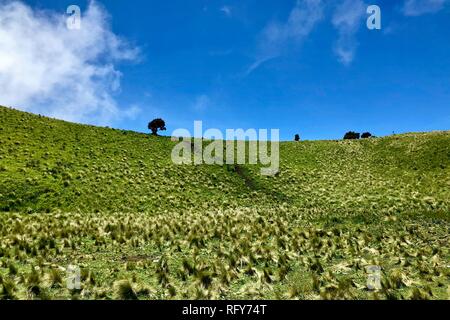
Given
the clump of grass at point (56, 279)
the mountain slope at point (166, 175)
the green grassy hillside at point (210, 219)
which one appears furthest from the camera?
the mountain slope at point (166, 175)

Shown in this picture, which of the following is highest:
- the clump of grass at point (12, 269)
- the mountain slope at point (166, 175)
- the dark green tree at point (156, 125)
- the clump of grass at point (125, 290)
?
the dark green tree at point (156, 125)

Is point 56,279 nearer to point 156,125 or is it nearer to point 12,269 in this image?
point 12,269

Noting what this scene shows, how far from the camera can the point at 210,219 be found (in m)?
31.0

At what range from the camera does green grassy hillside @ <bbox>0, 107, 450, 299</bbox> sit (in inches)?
565

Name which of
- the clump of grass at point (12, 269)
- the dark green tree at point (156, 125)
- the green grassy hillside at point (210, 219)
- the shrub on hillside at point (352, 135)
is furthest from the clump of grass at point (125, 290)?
the shrub on hillside at point (352, 135)

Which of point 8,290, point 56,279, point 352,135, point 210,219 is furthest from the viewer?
point 352,135

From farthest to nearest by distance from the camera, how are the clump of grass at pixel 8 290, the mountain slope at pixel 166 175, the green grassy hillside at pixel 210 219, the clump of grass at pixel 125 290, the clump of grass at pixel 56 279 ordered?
the mountain slope at pixel 166 175
the green grassy hillside at pixel 210 219
the clump of grass at pixel 56 279
the clump of grass at pixel 125 290
the clump of grass at pixel 8 290

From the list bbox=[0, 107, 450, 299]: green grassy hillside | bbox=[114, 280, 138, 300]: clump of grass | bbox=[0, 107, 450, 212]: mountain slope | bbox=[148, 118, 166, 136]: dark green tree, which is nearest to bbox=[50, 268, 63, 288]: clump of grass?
bbox=[0, 107, 450, 299]: green grassy hillside

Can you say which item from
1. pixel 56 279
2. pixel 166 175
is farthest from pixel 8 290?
pixel 166 175

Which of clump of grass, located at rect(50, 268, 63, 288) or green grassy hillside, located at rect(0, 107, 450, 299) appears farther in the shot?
green grassy hillside, located at rect(0, 107, 450, 299)

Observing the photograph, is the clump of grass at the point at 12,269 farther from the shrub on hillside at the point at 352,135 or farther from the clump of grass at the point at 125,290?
the shrub on hillside at the point at 352,135

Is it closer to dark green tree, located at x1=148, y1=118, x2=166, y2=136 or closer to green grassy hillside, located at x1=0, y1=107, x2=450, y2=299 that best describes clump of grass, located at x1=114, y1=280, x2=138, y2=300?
green grassy hillside, located at x1=0, y1=107, x2=450, y2=299

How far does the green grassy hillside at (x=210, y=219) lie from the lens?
14.3 m
